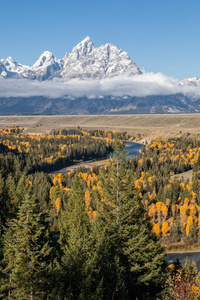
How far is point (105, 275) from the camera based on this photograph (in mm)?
27328

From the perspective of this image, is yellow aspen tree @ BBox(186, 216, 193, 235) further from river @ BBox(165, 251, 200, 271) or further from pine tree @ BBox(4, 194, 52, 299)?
pine tree @ BBox(4, 194, 52, 299)

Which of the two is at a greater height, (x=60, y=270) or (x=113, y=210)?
(x=113, y=210)

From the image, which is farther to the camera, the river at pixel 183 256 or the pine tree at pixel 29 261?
the river at pixel 183 256

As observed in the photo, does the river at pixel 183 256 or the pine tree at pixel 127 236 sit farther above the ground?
the pine tree at pixel 127 236

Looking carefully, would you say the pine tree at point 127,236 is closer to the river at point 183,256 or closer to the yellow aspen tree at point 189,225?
the river at point 183,256

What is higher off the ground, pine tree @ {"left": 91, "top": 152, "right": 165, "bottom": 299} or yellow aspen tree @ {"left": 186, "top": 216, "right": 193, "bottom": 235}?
pine tree @ {"left": 91, "top": 152, "right": 165, "bottom": 299}

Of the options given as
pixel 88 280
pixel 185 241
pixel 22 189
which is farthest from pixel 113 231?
pixel 185 241

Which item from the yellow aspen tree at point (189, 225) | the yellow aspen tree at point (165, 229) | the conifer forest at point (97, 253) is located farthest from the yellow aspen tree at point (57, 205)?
the conifer forest at point (97, 253)

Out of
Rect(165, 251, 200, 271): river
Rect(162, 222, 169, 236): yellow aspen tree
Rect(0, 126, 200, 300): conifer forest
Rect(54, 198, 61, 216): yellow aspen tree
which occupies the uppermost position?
Rect(0, 126, 200, 300): conifer forest

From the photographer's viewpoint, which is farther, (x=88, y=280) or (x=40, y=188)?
(x=40, y=188)

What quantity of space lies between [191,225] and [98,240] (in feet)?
313

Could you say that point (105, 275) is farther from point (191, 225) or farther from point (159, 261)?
point (191, 225)

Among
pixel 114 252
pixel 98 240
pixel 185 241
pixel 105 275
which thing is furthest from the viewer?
pixel 185 241

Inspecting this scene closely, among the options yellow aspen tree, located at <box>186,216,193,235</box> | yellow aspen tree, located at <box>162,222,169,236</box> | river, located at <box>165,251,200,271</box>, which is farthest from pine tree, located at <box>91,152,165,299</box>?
yellow aspen tree, located at <box>186,216,193,235</box>
